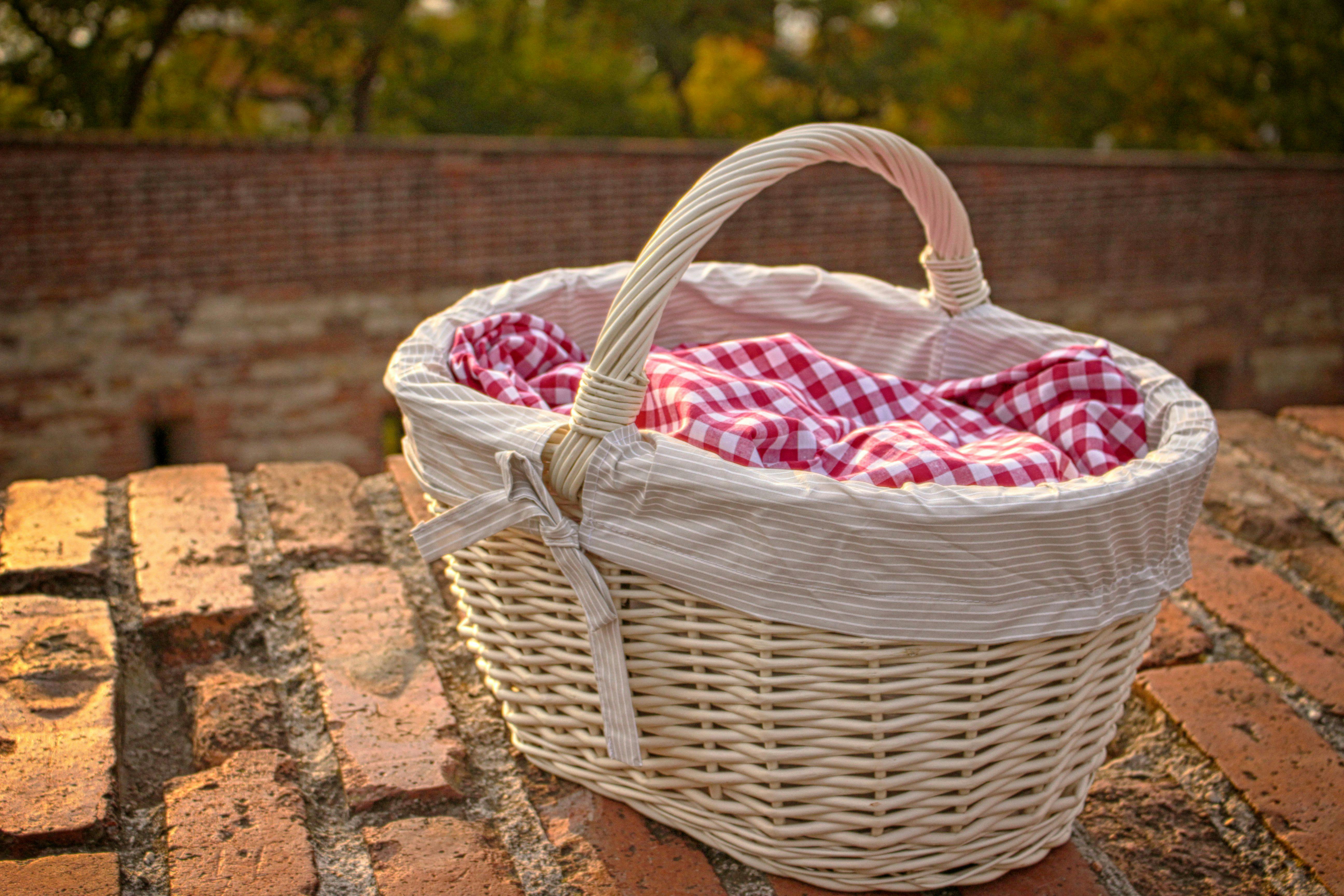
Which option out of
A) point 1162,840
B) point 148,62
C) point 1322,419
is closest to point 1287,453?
point 1322,419

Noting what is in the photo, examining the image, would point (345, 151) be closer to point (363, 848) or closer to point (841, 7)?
point (363, 848)

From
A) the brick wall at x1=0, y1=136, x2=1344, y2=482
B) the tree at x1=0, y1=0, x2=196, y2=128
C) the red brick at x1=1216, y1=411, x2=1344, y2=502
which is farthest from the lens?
the tree at x1=0, y1=0, x2=196, y2=128

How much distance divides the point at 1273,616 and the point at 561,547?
122cm

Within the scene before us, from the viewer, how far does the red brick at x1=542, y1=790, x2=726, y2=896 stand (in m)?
1.13

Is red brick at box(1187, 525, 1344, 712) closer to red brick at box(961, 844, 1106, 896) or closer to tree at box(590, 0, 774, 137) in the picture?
red brick at box(961, 844, 1106, 896)

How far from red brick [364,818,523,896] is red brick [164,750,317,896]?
75 mm

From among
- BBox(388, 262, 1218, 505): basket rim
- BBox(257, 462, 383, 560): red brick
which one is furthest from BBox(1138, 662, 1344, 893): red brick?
BBox(257, 462, 383, 560): red brick

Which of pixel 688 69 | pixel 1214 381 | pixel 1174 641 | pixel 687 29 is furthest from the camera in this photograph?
pixel 688 69

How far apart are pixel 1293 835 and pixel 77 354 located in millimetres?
6242

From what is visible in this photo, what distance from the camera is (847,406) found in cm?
149

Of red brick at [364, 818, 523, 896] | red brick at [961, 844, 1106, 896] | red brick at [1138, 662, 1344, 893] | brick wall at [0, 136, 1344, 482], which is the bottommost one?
brick wall at [0, 136, 1344, 482]

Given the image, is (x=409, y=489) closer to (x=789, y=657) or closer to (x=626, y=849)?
(x=626, y=849)

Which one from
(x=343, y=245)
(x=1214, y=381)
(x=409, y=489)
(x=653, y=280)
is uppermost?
(x=653, y=280)

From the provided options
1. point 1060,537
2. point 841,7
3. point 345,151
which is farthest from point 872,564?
point 841,7
